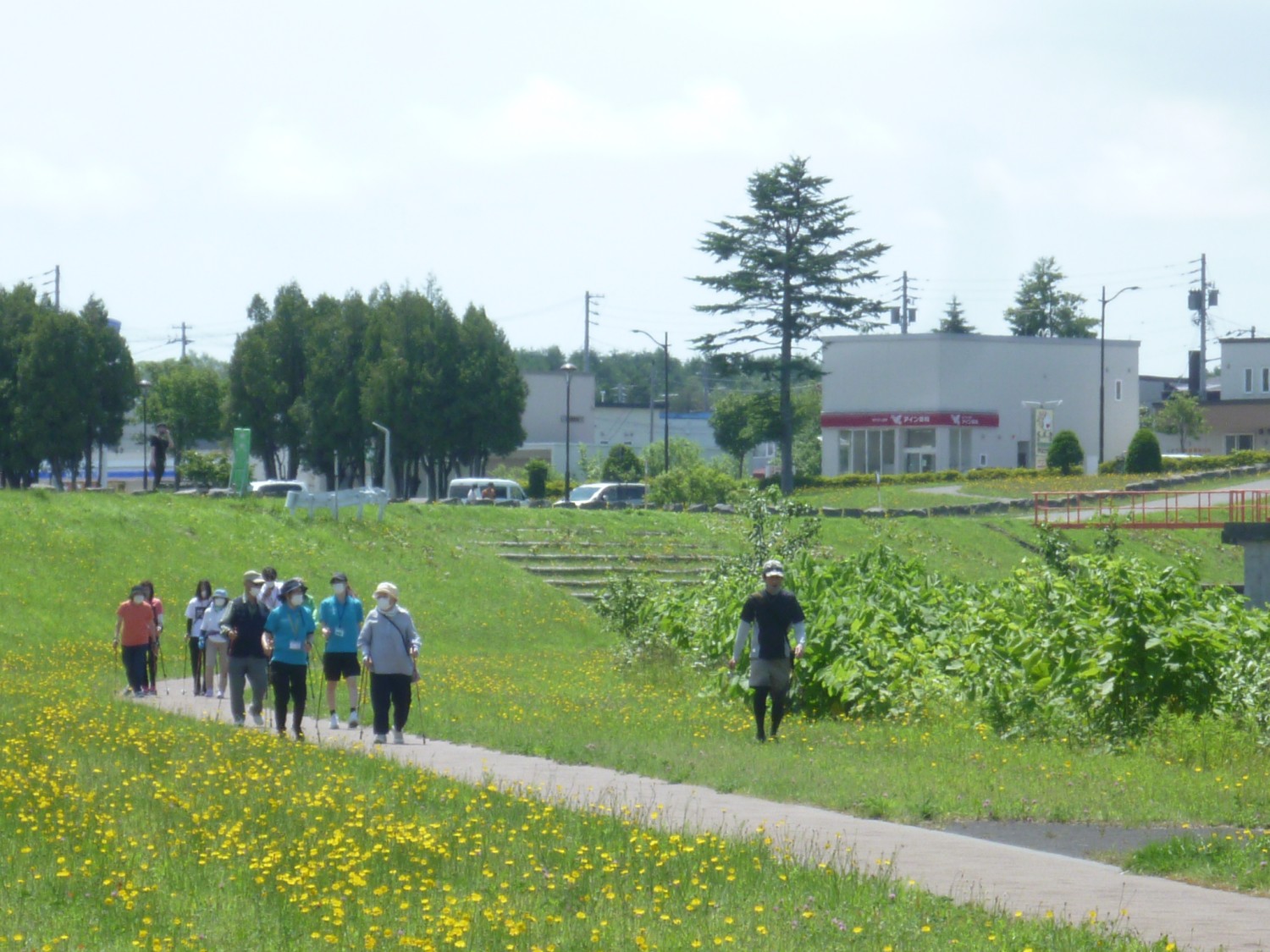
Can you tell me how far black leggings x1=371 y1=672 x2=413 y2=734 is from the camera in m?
15.5

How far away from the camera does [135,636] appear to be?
20812 mm

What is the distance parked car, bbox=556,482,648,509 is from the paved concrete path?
43205 mm

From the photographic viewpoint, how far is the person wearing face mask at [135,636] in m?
20.8

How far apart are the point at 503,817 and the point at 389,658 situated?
5.85 metres

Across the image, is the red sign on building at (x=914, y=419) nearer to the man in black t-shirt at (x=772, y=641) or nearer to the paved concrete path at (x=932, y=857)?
the man in black t-shirt at (x=772, y=641)

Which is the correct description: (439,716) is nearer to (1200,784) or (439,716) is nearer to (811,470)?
(1200,784)

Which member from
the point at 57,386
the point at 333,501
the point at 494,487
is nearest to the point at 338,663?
the point at 333,501

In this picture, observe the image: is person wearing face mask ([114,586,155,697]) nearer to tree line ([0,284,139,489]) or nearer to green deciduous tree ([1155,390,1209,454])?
tree line ([0,284,139,489])

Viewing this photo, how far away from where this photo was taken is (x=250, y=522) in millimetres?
39969

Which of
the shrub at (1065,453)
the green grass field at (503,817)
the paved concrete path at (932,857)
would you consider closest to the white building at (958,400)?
the shrub at (1065,453)

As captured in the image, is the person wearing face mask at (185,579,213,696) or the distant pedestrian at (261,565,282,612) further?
the person wearing face mask at (185,579,213,696)

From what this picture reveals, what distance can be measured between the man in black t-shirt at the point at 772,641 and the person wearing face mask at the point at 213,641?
28.3 feet

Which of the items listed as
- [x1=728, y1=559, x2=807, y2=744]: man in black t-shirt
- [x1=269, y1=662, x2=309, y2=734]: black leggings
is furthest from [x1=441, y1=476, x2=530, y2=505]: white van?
[x1=728, y1=559, x2=807, y2=744]: man in black t-shirt

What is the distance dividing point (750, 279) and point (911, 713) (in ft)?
167
